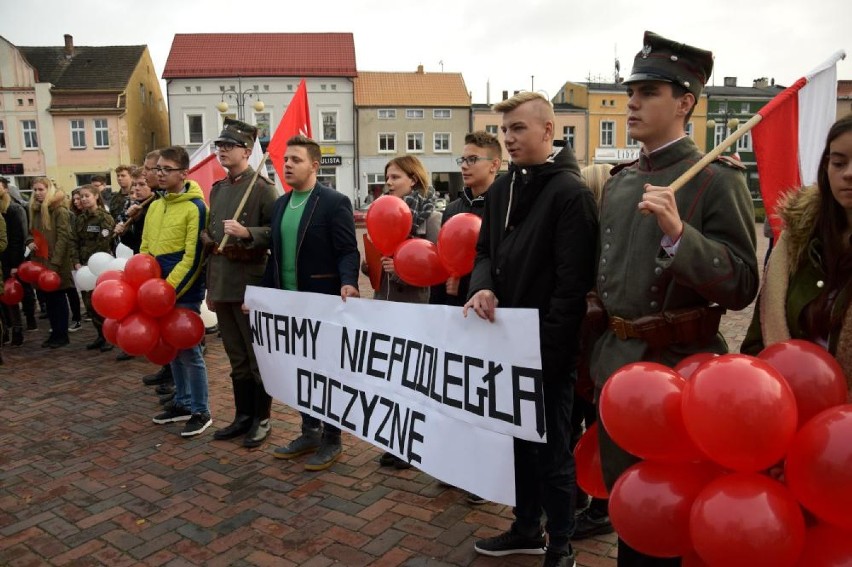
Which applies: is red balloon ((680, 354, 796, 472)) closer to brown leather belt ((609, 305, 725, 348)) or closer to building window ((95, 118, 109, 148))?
brown leather belt ((609, 305, 725, 348))

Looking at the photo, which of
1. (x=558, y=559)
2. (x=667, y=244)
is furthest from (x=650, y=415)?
(x=558, y=559)

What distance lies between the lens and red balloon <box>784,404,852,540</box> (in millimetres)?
1567

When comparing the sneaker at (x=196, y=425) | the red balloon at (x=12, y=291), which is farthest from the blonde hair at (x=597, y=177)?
the red balloon at (x=12, y=291)

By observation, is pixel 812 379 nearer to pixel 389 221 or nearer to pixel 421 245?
pixel 421 245

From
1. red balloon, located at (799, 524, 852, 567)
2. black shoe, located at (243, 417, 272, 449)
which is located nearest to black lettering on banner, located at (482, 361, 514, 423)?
red balloon, located at (799, 524, 852, 567)

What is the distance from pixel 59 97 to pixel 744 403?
1770 inches

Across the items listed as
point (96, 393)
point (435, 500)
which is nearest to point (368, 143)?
point (96, 393)

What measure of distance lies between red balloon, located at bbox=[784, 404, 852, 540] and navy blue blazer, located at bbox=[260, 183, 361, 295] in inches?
123

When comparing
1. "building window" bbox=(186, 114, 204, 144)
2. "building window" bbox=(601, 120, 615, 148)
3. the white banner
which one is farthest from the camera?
"building window" bbox=(601, 120, 615, 148)

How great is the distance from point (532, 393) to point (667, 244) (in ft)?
3.21

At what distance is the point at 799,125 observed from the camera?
285 centimetres

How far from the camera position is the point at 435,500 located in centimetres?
394

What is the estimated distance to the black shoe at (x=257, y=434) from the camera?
484 centimetres

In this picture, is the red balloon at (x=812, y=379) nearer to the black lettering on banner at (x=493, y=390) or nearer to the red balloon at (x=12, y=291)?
the black lettering on banner at (x=493, y=390)
